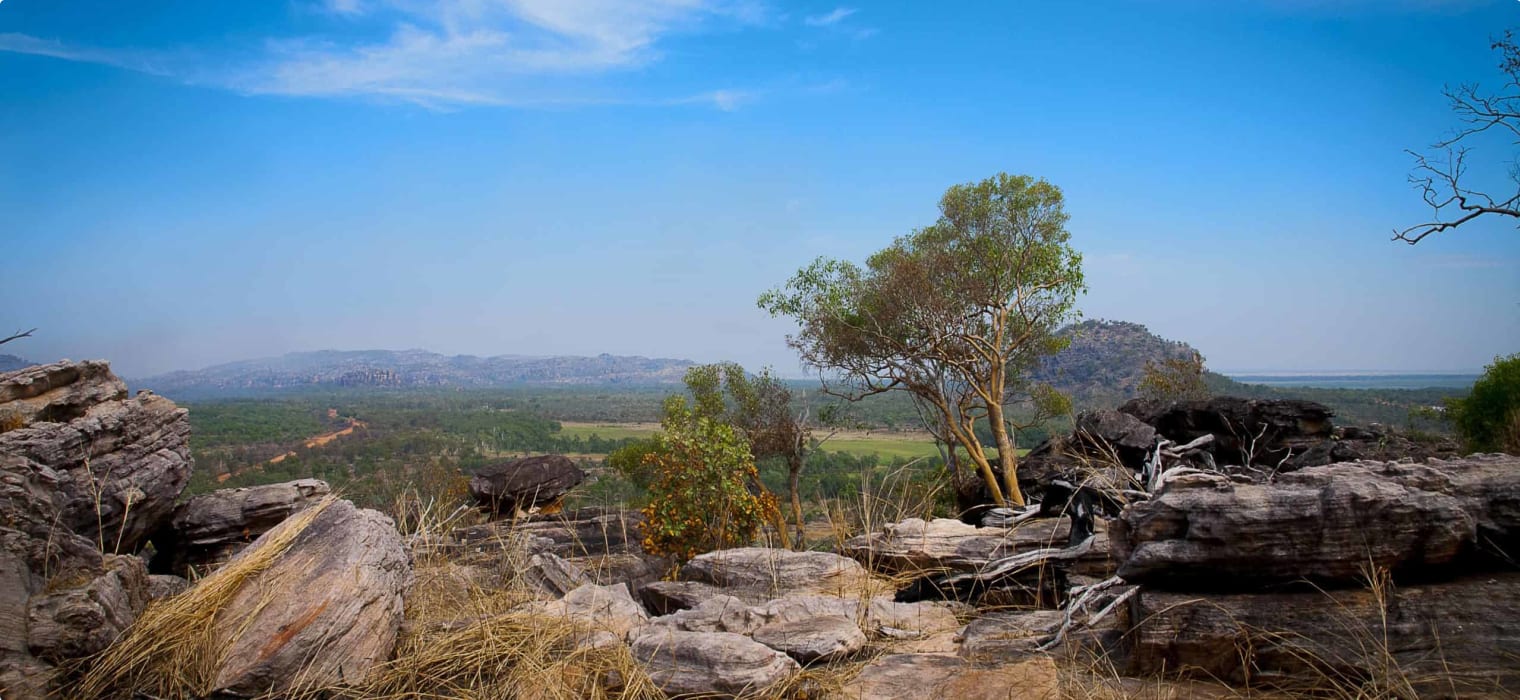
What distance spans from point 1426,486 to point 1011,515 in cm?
483

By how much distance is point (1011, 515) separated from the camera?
993 centimetres

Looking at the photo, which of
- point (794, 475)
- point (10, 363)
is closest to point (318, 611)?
point (10, 363)

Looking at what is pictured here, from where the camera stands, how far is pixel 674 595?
7.73 metres

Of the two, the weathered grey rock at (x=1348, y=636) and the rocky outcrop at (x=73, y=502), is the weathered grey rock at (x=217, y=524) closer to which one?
the rocky outcrop at (x=73, y=502)

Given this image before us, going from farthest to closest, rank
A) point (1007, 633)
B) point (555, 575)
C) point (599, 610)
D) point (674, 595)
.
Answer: point (555, 575) < point (674, 595) < point (599, 610) < point (1007, 633)

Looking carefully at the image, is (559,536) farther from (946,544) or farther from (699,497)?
(946,544)

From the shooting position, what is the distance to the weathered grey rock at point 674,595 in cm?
761

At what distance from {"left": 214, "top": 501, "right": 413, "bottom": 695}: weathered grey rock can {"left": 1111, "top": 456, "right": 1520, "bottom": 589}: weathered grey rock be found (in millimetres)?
5487

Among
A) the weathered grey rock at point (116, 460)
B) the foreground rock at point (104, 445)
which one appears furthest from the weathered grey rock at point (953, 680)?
the foreground rock at point (104, 445)

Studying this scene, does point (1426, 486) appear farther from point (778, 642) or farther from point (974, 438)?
point (974, 438)

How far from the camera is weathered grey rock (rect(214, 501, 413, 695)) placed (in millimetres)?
4961

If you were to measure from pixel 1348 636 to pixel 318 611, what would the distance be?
671 cm

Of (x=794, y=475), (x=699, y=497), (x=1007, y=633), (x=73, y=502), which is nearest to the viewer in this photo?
(x=1007, y=633)

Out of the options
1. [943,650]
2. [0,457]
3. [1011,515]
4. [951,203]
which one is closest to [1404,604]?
[943,650]
